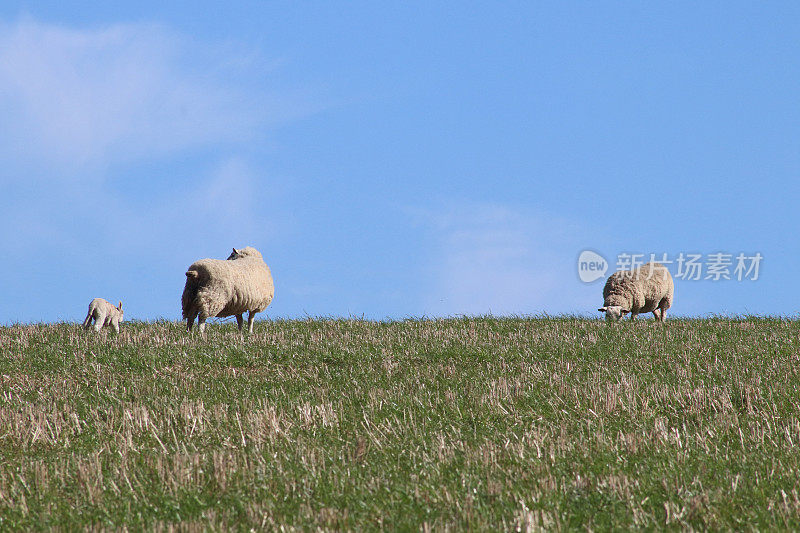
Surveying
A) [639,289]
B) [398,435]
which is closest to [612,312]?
[639,289]

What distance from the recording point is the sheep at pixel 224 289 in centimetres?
1387

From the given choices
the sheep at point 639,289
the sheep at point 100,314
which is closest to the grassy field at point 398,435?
the sheep at point 100,314

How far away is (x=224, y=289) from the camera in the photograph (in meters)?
14.0

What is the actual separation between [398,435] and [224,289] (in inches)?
335

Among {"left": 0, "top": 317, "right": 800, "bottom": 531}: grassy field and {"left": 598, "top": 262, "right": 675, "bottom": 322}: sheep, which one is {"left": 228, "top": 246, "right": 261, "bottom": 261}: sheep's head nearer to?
{"left": 0, "top": 317, "right": 800, "bottom": 531}: grassy field

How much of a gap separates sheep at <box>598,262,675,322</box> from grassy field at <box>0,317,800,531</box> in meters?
9.05

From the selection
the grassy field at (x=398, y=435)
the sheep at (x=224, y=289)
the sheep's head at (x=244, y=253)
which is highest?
the sheep's head at (x=244, y=253)

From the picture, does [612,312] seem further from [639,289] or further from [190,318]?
[190,318]

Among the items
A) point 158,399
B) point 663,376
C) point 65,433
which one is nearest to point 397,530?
point 65,433

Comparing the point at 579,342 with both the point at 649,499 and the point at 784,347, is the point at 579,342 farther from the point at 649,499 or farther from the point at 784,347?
the point at 649,499

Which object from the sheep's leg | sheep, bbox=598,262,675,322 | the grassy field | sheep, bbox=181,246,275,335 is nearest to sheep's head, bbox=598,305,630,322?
sheep, bbox=598,262,675,322

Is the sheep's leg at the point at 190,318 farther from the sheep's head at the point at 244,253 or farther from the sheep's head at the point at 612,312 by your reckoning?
the sheep's head at the point at 612,312

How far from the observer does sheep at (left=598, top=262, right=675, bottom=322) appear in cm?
2150

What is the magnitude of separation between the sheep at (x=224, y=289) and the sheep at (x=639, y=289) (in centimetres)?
1092
